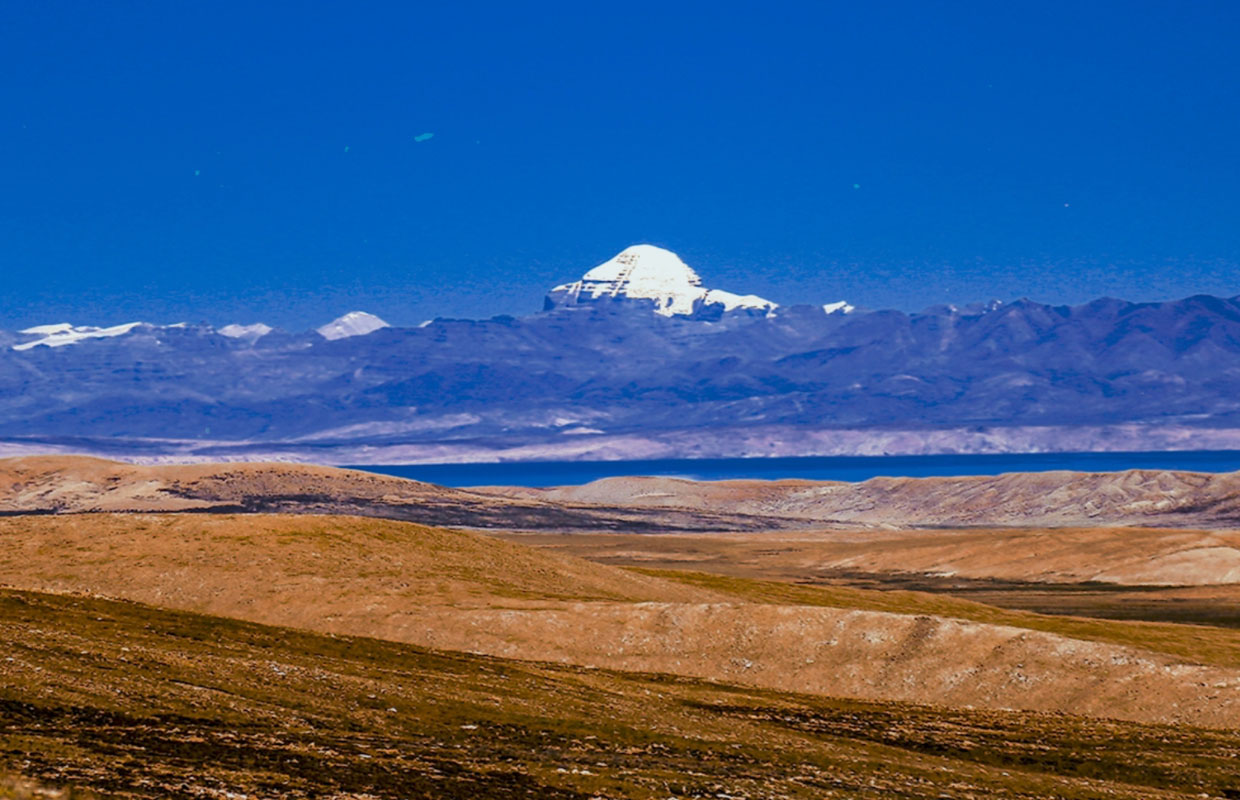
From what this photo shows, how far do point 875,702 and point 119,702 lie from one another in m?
40.1

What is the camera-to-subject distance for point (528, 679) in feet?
211

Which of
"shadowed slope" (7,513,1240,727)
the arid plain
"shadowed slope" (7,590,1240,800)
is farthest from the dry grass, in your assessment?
"shadowed slope" (7,590,1240,800)

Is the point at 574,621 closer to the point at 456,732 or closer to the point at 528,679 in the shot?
the point at 528,679

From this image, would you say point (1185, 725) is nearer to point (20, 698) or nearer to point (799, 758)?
point (799, 758)

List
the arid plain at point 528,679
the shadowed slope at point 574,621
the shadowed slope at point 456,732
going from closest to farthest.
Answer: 1. the shadowed slope at point 456,732
2. the arid plain at point 528,679
3. the shadowed slope at point 574,621

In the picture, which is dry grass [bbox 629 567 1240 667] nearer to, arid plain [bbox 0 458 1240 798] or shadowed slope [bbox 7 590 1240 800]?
arid plain [bbox 0 458 1240 798]

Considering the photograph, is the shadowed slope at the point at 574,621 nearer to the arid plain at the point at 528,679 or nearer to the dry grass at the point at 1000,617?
the arid plain at the point at 528,679

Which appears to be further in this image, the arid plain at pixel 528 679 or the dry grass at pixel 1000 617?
the dry grass at pixel 1000 617

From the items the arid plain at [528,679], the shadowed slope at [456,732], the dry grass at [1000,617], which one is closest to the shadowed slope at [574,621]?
the arid plain at [528,679]

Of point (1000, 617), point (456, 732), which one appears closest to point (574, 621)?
point (456, 732)

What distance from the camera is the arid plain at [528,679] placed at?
133ft

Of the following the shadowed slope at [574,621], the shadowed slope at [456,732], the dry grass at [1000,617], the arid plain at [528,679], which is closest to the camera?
the shadowed slope at [456,732]

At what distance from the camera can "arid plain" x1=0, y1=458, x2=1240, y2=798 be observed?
133 ft

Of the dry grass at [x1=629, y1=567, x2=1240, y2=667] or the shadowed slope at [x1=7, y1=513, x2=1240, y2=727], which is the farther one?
the dry grass at [x1=629, y1=567, x2=1240, y2=667]
